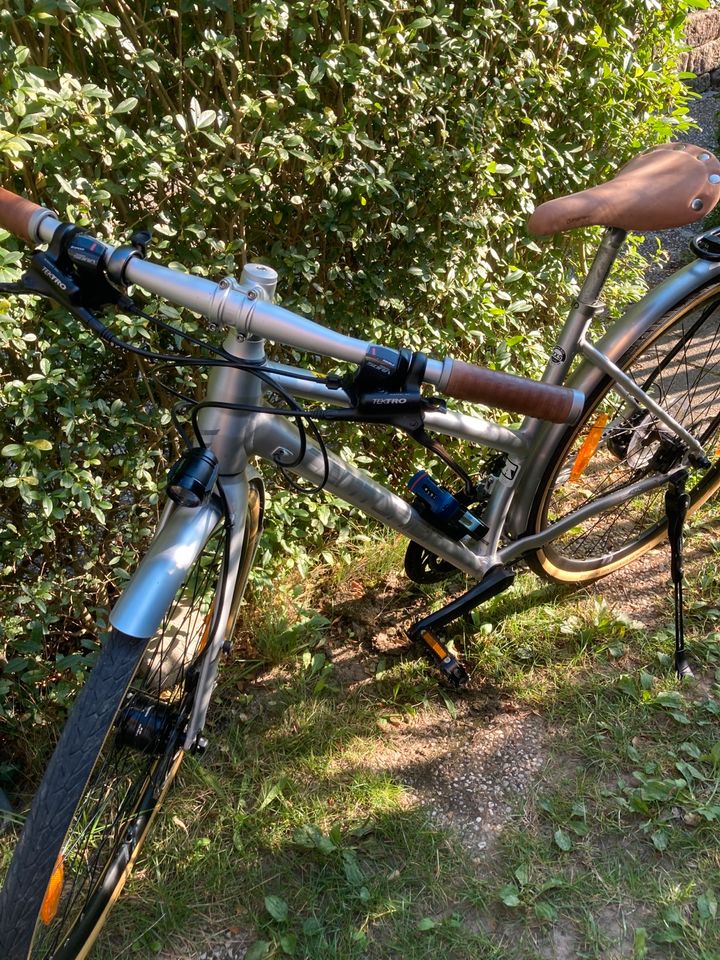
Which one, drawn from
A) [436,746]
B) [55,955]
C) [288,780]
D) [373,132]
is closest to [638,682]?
[436,746]

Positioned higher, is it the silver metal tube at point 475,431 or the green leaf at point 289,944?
the silver metal tube at point 475,431

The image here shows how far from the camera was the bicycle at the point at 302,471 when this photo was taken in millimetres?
1266

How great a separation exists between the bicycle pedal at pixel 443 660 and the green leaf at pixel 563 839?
1.69 ft

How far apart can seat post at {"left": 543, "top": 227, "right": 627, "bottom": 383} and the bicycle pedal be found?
888mm

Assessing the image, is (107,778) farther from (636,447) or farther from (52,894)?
(636,447)

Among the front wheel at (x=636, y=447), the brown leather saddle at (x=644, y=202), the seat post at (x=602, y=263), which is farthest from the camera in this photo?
the front wheel at (x=636, y=447)

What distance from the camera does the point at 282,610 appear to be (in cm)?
262

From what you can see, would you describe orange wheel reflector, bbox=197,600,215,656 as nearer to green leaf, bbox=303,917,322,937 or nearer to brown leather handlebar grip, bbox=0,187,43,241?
green leaf, bbox=303,917,322,937

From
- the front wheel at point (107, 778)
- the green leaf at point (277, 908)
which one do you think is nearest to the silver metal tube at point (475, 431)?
the front wheel at point (107, 778)

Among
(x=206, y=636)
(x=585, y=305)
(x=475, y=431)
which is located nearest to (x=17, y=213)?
(x=206, y=636)

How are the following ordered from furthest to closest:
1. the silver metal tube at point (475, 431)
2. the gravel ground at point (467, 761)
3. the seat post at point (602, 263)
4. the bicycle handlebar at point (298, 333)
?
the gravel ground at point (467, 761) → the seat post at point (602, 263) → the silver metal tube at point (475, 431) → the bicycle handlebar at point (298, 333)

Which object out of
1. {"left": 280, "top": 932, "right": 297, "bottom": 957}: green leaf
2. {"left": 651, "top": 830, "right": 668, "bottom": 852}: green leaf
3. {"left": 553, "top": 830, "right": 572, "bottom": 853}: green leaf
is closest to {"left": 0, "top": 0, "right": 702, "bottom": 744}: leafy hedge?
{"left": 280, "top": 932, "right": 297, "bottom": 957}: green leaf

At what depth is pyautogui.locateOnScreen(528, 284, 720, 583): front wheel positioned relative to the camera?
2354 mm

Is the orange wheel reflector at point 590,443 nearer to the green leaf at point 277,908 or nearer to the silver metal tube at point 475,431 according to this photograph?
the silver metal tube at point 475,431
